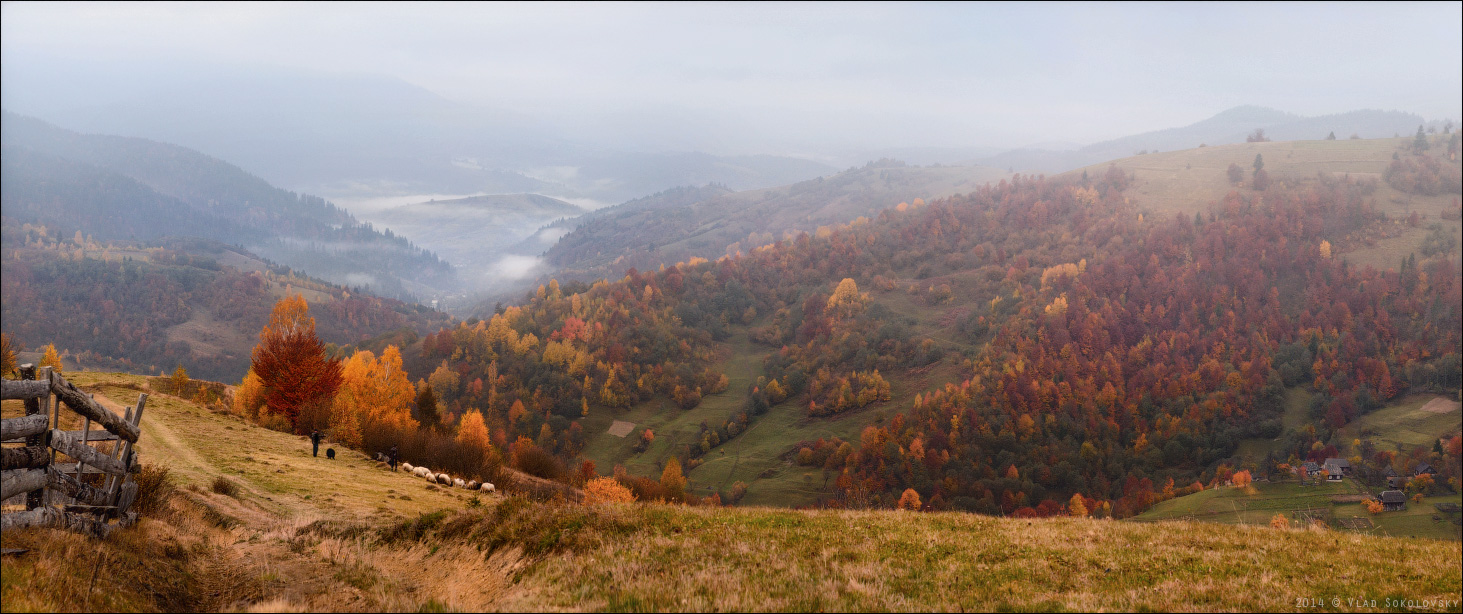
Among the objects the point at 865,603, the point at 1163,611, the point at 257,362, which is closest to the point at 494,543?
the point at 865,603

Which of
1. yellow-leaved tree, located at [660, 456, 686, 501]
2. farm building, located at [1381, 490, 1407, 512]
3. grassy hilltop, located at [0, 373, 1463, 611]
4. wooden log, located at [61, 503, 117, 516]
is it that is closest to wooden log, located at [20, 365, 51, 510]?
wooden log, located at [61, 503, 117, 516]

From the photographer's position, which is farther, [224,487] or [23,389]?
[224,487]

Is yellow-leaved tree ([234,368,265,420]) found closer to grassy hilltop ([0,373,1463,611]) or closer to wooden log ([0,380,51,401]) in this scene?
grassy hilltop ([0,373,1463,611])

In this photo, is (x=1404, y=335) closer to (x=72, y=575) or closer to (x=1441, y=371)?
(x=1441, y=371)

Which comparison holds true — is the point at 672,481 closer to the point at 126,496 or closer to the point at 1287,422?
the point at 126,496

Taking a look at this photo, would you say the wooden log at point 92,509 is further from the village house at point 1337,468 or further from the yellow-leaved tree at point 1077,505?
the village house at point 1337,468

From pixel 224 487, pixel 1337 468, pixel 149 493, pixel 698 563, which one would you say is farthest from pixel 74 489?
pixel 1337 468
